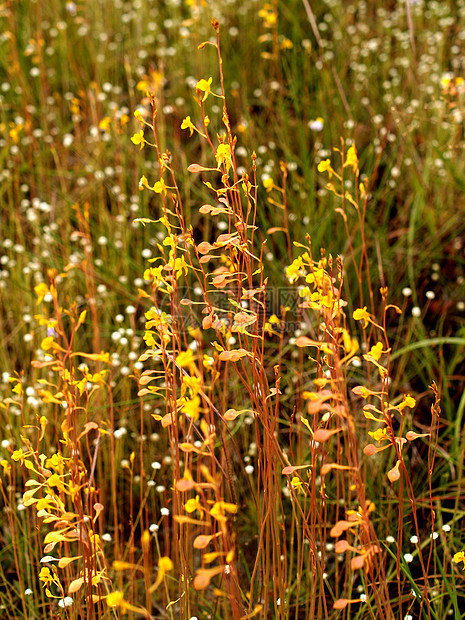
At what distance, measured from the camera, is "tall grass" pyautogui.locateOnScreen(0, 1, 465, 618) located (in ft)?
3.87

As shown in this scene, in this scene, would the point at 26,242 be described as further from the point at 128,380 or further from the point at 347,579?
the point at 347,579

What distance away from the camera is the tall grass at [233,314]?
1.18 meters

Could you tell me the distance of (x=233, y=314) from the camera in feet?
3.86

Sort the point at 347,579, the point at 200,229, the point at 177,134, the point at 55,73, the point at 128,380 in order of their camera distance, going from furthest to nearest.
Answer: the point at 55,73 < the point at 177,134 < the point at 200,229 < the point at 128,380 < the point at 347,579

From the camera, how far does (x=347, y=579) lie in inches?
62.7

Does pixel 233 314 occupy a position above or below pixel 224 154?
below

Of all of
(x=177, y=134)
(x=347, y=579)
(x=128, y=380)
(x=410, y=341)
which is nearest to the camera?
(x=347, y=579)

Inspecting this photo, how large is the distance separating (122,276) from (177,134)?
0.93 meters

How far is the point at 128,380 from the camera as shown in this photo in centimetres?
217

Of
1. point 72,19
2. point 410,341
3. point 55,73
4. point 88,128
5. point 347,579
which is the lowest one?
point 347,579

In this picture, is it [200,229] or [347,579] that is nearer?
[347,579]

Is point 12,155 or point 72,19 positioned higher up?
point 72,19

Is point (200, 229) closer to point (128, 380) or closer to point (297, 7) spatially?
point (128, 380)

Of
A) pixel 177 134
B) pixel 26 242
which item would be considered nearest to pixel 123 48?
pixel 177 134
